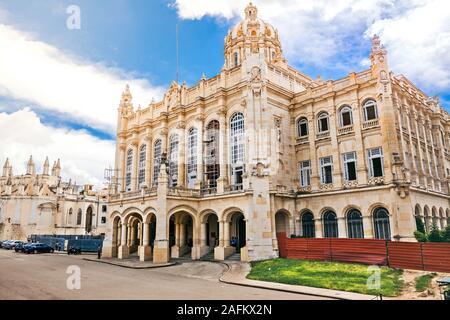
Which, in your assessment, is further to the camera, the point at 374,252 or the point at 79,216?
the point at 79,216

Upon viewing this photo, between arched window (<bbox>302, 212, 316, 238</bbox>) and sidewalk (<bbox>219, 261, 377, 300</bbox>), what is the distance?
8.00 m

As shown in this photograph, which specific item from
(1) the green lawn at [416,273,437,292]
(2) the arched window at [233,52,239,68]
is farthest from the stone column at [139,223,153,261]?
(2) the arched window at [233,52,239,68]

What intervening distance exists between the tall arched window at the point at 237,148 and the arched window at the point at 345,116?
8.92 m

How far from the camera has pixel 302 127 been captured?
32.1 meters

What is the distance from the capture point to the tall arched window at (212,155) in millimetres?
32688

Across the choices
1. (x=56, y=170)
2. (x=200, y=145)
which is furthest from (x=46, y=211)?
(x=200, y=145)

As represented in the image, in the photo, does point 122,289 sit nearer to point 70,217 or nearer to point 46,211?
point 46,211

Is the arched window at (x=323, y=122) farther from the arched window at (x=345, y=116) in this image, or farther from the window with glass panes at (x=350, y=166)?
the window with glass panes at (x=350, y=166)

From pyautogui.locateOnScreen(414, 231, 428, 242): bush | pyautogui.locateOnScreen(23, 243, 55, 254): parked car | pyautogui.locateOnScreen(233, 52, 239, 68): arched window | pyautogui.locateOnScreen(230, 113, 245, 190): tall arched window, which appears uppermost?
pyautogui.locateOnScreen(233, 52, 239, 68): arched window

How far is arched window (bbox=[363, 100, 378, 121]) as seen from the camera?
89.8 ft

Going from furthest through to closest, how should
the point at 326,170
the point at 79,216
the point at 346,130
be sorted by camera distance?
the point at 79,216 < the point at 326,170 < the point at 346,130

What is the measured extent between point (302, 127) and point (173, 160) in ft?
48.3

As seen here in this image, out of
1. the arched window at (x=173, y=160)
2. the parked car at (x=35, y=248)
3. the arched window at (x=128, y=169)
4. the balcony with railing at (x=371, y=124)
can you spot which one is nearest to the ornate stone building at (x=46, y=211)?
the parked car at (x=35, y=248)

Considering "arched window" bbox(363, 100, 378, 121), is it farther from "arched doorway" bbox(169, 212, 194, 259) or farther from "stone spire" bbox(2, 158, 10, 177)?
"stone spire" bbox(2, 158, 10, 177)
